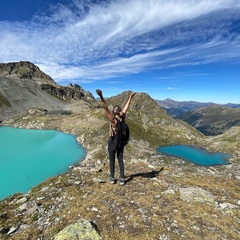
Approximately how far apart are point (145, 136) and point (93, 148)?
40.4 meters

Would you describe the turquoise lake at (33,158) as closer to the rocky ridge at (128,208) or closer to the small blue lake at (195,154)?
the rocky ridge at (128,208)

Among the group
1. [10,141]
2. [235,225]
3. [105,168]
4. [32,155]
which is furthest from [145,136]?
[235,225]

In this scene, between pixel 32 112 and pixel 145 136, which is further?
pixel 32 112

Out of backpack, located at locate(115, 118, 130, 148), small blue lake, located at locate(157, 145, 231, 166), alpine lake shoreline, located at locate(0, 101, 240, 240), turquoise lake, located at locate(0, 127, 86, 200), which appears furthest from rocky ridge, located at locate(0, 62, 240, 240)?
small blue lake, located at locate(157, 145, 231, 166)

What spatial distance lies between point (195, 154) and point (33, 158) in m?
85.7

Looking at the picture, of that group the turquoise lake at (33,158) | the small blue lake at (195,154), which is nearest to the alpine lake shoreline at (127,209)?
the turquoise lake at (33,158)

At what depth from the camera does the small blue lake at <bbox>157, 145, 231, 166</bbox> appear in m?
104

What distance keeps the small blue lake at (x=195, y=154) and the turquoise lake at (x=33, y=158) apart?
1979 inches

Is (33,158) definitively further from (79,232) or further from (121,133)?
(79,232)

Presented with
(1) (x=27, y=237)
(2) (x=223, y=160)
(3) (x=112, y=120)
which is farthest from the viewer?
(2) (x=223, y=160)

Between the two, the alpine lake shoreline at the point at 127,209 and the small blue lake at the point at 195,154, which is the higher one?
the alpine lake shoreline at the point at 127,209

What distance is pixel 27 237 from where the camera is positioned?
355 inches

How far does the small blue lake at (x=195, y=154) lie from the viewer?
104375 millimetres

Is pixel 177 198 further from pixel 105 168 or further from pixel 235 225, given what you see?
pixel 105 168
